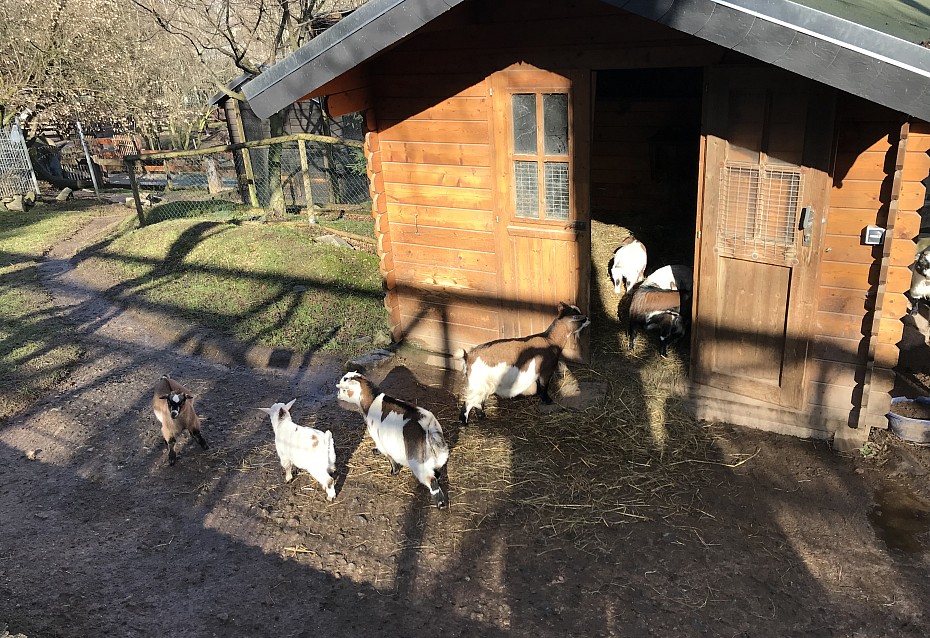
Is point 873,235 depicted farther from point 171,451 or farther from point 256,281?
point 256,281

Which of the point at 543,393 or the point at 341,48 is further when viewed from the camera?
the point at 543,393

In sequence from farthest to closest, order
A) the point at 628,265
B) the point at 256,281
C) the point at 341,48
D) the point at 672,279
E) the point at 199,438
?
the point at 256,281
the point at 628,265
the point at 672,279
the point at 199,438
the point at 341,48

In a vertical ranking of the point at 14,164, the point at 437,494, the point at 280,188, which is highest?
the point at 14,164

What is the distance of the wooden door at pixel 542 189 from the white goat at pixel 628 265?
184cm

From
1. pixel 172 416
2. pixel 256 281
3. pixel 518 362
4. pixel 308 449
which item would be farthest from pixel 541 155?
pixel 256 281

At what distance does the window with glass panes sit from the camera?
19.0 ft

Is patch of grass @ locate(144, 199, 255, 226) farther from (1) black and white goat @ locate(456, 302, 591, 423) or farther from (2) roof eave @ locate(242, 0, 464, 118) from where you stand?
(1) black and white goat @ locate(456, 302, 591, 423)

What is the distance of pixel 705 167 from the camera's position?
17.3 feet

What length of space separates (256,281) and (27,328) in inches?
119

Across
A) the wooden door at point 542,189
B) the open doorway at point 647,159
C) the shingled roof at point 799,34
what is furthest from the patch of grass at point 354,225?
the shingled roof at point 799,34

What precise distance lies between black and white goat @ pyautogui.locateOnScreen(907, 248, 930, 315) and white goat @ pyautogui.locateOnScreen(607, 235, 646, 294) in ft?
8.65

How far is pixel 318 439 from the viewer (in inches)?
201

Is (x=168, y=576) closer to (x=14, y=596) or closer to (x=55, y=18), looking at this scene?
(x=14, y=596)

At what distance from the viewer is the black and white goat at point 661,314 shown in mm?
6496
